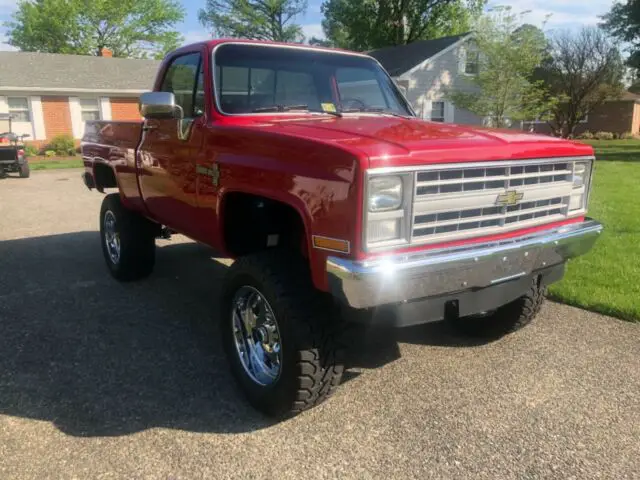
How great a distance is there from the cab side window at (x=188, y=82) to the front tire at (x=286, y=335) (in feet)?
4.48

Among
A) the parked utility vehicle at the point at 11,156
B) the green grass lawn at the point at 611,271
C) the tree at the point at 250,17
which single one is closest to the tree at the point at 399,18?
the tree at the point at 250,17

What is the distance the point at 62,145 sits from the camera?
2452 cm

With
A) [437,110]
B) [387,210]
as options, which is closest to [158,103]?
[387,210]

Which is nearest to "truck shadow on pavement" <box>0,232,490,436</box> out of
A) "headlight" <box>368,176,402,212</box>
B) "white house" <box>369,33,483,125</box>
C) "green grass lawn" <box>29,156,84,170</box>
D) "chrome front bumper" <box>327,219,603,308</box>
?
"chrome front bumper" <box>327,219,603,308</box>

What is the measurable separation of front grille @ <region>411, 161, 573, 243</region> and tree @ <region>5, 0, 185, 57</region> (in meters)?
47.9

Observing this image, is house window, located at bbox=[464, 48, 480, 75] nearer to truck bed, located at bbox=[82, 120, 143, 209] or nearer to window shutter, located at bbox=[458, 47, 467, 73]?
window shutter, located at bbox=[458, 47, 467, 73]

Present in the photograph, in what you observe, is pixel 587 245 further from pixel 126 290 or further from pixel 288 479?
pixel 126 290

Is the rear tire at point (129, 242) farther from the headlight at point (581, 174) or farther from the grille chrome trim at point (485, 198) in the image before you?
the headlight at point (581, 174)

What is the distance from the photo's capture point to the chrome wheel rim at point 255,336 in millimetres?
3197

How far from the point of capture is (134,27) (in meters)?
46.1

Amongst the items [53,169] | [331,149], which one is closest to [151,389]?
[331,149]

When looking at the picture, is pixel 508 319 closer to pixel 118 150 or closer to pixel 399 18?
pixel 118 150

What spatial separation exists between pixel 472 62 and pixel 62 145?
61.8ft

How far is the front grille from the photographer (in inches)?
105
